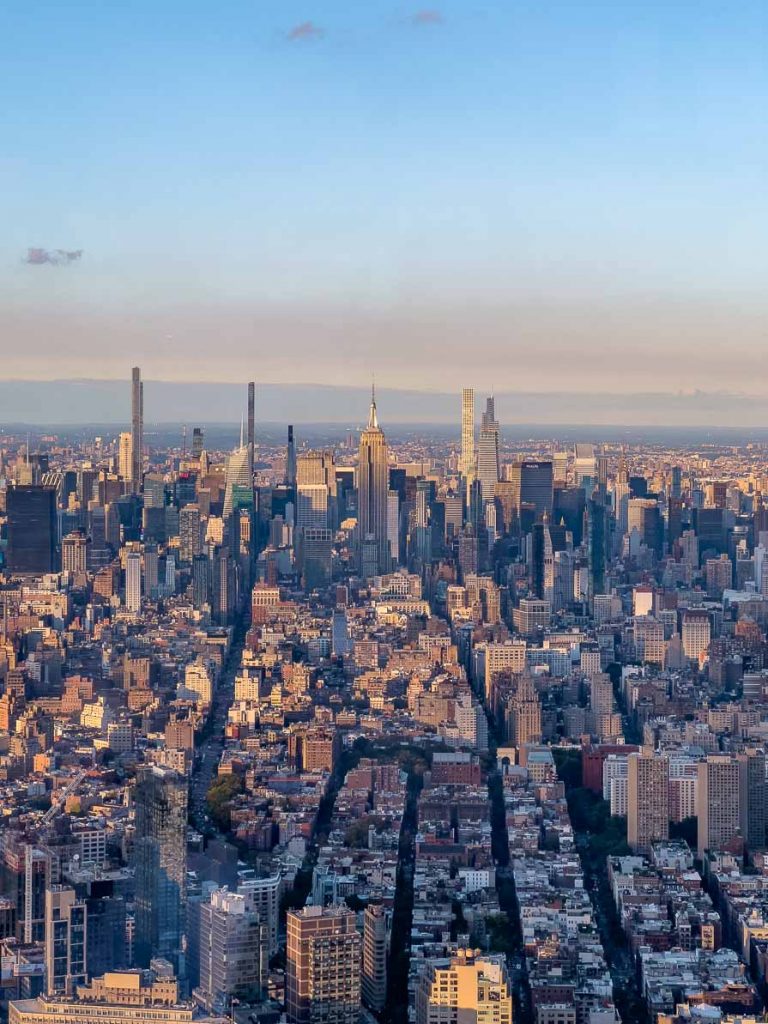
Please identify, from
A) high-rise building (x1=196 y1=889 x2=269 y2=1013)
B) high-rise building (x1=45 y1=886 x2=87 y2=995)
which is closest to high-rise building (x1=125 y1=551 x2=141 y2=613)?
high-rise building (x1=45 y1=886 x2=87 y2=995)

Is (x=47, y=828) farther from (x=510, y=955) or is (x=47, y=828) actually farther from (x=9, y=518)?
(x=9, y=518)

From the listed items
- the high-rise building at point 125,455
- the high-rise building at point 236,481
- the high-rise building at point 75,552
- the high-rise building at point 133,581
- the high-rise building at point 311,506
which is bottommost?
the high-rise building at point 133,581

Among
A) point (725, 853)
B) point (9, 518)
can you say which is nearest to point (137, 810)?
point (725, 853)

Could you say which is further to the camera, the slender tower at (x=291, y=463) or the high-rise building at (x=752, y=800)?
the slender tower at (x=291, y=463)

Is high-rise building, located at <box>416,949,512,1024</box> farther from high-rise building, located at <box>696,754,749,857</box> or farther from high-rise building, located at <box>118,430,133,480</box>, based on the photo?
high-rise building, located at <box>118,430,133,480</box>

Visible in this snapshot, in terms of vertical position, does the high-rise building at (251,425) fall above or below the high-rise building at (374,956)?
above

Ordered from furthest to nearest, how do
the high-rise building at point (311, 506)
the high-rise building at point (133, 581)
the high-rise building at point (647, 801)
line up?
the high-rise building at point (311, 506) < the high-rise building at point (133, 581) < the high-rise building at point (647, 801)

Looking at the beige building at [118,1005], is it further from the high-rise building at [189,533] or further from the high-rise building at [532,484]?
the high-rise building at [532,484]

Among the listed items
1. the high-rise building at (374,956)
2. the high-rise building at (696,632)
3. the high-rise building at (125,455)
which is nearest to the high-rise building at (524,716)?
the high-rise building at (696,632)

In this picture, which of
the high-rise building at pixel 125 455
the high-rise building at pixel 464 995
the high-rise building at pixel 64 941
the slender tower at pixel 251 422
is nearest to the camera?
the high-rise building at pixel 64 941
